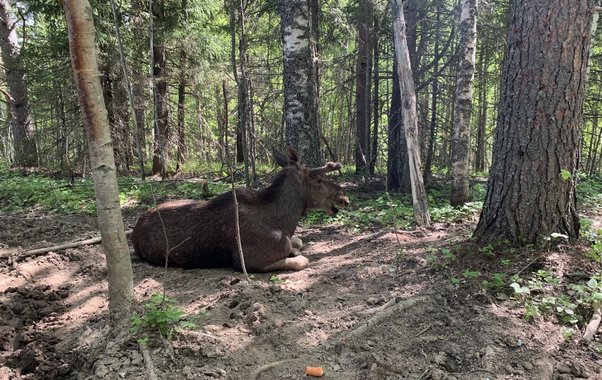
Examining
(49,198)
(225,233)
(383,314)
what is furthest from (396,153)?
(49,198)

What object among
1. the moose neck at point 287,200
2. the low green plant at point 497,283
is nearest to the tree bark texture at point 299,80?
the moose neck at point 287,200

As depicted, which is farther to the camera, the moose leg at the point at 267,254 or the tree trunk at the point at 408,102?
the tree trunk at the point at 408,102

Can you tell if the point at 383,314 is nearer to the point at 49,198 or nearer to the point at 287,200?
the point at 287,200

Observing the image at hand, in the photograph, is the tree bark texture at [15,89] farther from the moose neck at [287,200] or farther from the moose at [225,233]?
the moose neck at [287,200]

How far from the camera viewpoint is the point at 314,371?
3262 millimetres

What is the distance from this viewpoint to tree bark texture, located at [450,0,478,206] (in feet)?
28.9

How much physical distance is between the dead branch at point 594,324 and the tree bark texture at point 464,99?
17.6 ft

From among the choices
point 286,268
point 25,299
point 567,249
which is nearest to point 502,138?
point 567,249

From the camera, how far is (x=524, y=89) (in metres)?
4.74

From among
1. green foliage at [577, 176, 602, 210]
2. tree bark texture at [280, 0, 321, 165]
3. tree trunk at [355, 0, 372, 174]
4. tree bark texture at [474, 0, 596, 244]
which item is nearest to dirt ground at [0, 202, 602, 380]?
tree bark texture at [474, 0, 596, 244]

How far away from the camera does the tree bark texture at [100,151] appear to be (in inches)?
133

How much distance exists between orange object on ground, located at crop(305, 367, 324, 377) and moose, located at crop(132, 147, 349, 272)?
2.43 meters

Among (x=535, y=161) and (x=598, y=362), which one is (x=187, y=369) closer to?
(x=598, y=362)

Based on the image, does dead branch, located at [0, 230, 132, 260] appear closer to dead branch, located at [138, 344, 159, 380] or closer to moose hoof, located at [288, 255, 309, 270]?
Answer: moose hoof, located at [288, 255, 309, 270]
